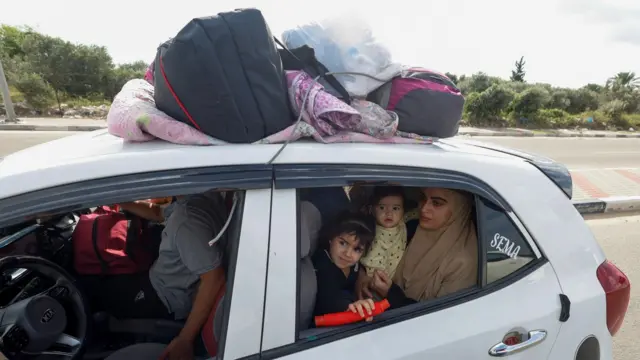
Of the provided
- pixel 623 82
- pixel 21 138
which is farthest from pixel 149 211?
pixel 623 82

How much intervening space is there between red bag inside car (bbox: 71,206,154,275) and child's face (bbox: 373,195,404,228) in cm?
120

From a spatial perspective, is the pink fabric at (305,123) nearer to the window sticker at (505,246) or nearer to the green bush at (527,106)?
the window sticker at (505,246)

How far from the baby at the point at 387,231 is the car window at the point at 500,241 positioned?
1.20ft

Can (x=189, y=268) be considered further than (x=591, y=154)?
No

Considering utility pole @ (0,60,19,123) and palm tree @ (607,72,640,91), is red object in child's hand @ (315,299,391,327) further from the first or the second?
palm tree @ (607,72,640,91)

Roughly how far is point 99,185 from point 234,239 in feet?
1.27

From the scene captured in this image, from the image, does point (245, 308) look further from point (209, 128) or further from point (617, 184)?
point (617, 184)

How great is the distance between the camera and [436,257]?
5.27 ft

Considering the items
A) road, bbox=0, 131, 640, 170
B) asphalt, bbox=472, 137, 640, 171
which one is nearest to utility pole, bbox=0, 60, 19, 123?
road, bbox=0, 131, 640, 170

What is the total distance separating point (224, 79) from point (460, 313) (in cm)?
110

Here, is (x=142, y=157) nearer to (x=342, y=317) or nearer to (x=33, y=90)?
(x=342, y=317)

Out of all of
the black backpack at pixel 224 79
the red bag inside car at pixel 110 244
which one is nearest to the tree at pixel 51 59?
the red bag inside car at pixel 110 244

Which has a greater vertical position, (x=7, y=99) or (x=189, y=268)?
(x=7, y=99)

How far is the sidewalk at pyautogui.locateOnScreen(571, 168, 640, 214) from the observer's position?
218 inches
